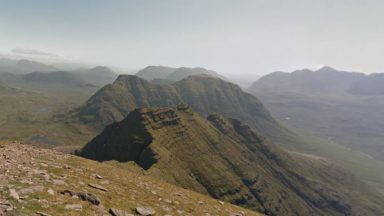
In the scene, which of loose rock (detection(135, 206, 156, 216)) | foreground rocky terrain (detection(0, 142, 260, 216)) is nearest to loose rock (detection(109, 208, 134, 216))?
foreground rocky terrain (detection(0, 142, 260, 216))

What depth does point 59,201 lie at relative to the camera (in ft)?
76.6

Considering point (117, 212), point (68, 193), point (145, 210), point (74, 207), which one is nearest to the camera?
point (74, 207)

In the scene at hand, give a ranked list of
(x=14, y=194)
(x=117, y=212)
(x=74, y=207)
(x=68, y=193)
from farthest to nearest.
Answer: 1. (x=68, y=193)
2. (x=117, y=212)
3. (x=74, y=207)
4. (x=14, y=194)

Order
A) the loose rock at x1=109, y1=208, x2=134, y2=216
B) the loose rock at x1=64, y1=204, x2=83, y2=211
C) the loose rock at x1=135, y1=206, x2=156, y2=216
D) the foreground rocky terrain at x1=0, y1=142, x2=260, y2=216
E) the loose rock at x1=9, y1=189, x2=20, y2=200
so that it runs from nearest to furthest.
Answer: the loose rock at x1=9, y1=189, x2=20, y2=200, the foreground rocky terrain at x1=0, y1=142, x2=260, y2=216, the loose rock at x1=64, y1=204, x2=83, y2=211, the loose rock at x1=109, y1=208, x2=134, y2=216, the loose rock at x1=135, y1=206, x2=156, y2=216

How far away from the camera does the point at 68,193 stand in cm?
2547

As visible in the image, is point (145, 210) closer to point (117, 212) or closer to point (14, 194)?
point (117, 212)

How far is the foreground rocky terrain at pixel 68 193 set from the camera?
72.4 feet

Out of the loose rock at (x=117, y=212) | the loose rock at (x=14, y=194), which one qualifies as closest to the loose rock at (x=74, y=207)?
the loose rock at (x=117, y=212)

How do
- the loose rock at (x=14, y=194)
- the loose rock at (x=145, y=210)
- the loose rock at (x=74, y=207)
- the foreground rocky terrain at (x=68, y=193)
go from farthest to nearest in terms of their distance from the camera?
the loose rock at (x=145, y=210) < the loose rock at (x=74, y=207) < the foreground rocky terrain at (x=68, y=193) < the loose rock at (x=14, y=194)

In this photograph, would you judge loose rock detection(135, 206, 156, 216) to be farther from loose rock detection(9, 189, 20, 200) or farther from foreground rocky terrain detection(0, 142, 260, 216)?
loose rock detection(9, 189, 20, 200)

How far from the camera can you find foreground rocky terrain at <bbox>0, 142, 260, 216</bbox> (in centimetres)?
2206

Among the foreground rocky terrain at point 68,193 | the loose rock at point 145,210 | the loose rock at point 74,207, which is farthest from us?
the loose rock at point 145,210

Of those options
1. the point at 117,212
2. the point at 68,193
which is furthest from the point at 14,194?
the point at 117,212

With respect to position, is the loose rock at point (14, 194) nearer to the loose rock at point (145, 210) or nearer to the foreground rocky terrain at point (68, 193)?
the foreground rocky terrain at point (68, 193)
